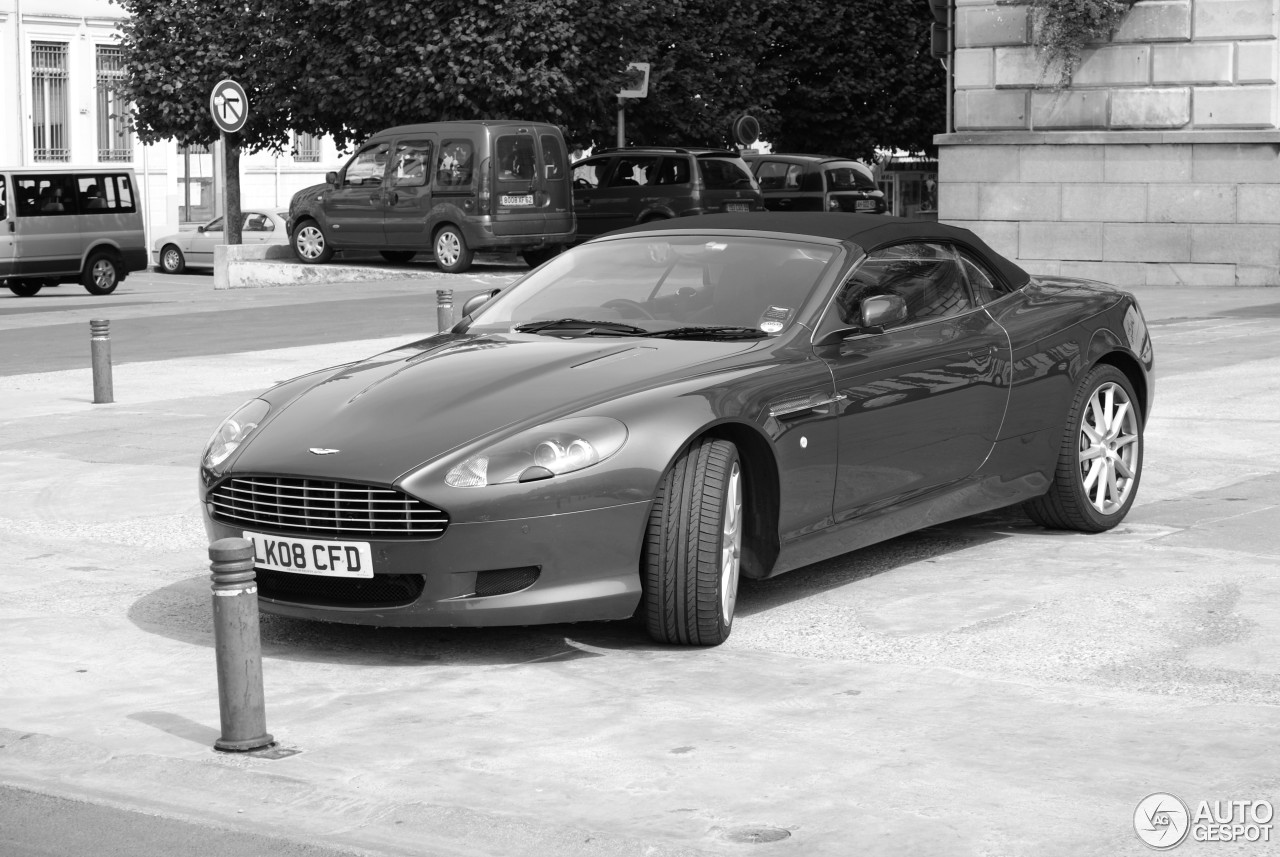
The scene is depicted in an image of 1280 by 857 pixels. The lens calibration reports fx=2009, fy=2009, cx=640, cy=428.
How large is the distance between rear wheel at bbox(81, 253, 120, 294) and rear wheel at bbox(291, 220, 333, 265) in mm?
2919

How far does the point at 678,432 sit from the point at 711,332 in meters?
0.92

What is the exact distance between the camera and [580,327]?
24.3 feet

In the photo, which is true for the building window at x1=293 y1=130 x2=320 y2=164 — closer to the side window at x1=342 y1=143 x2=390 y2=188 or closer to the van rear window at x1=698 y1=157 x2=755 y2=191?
the van rear window at x1=698 y1=157 x2=755 y2=191

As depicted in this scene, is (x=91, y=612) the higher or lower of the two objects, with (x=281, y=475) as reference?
lower

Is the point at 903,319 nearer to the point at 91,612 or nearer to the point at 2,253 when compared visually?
the point at 91,612

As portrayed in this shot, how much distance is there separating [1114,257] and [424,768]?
20813 millimetres

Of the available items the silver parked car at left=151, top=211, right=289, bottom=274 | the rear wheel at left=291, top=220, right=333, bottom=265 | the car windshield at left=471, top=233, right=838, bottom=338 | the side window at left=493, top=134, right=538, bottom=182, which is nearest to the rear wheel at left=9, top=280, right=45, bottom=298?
the rear wheel at left=291, top=220, right=333, bottom=265

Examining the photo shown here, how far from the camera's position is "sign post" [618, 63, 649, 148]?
32281 mm

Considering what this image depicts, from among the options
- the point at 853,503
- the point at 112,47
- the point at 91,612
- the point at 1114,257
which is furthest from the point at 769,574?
the point at 112,47

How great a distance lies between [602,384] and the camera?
21.4 ft

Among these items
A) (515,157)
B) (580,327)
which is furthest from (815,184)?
(580,327)

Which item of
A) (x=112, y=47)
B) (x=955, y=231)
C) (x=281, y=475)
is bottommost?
(x=281, y=475)

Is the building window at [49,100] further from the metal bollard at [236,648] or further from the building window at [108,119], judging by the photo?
the metal bollard at [236,648]

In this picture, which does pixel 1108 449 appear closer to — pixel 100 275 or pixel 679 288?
pixel 679 288
